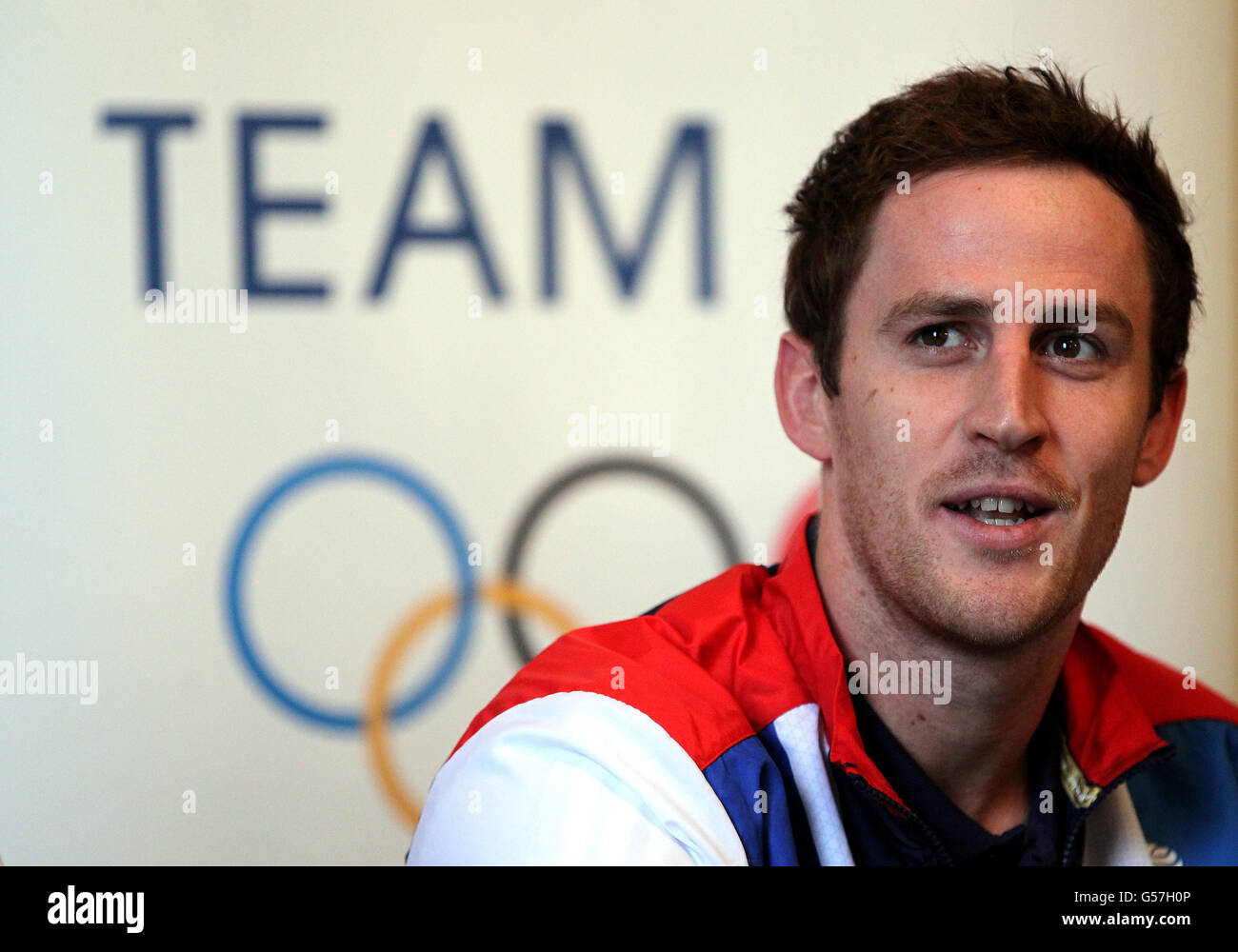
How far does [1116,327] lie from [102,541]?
5.28 ft

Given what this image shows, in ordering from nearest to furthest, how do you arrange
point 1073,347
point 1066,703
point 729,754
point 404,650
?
point 729,754 < point 1073,347 < point 1066,703 < point 404,650

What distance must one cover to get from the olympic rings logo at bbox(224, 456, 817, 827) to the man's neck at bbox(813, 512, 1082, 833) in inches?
39.9

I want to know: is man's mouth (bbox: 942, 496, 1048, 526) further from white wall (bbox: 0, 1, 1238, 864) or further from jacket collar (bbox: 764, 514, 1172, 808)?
white wall (bbox: 0, 1, 1238, 864)

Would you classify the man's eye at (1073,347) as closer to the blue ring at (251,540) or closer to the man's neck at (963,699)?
the man's neck at (963,699)

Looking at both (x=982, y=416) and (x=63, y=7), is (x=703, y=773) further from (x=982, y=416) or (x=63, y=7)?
(x=63, y=7)

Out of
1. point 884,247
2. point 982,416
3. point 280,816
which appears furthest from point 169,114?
point 982,416

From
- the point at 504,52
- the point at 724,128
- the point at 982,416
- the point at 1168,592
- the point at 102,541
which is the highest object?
the point at 504,52

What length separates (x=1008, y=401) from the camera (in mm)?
869

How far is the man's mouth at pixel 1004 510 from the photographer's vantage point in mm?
888

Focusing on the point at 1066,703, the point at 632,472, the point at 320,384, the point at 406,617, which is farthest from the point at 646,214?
the point at 1066,703

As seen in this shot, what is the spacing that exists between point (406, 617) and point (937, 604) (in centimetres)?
120

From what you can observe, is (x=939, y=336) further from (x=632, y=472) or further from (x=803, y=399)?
(x=632, y=472)

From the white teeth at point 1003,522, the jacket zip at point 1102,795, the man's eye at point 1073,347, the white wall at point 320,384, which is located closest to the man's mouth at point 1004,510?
the white teeth at point 1003,522
